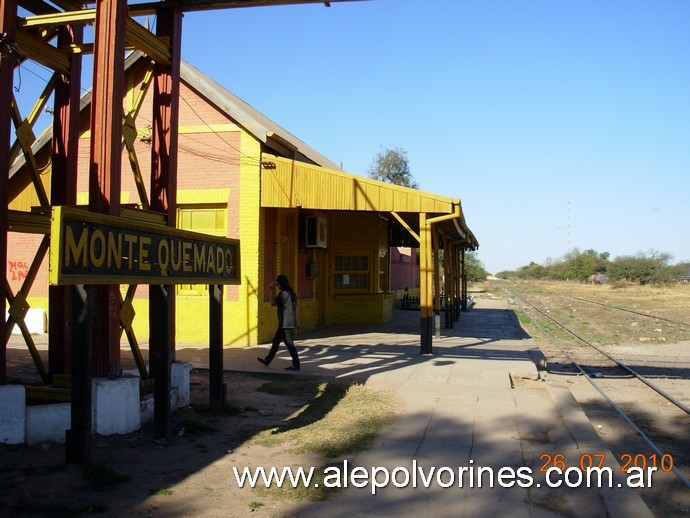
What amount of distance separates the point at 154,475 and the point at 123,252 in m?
1.92

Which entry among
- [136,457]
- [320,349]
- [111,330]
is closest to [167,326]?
[111,330]

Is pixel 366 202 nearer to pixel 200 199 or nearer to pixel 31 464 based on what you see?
pixel 200 199

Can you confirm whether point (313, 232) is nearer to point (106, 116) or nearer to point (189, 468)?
point (106, 116)

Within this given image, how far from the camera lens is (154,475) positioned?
5.24 metres

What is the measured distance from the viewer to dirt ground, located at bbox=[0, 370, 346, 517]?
4512mm

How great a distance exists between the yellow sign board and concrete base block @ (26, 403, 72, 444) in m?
1.69

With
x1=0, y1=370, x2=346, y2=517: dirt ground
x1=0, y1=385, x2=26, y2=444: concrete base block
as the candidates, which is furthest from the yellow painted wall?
x1=0, y1=385, x2=26, y2=444: concrete base block

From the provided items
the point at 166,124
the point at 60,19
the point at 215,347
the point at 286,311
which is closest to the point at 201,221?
the point at 286,311

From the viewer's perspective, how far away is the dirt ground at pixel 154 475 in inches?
178

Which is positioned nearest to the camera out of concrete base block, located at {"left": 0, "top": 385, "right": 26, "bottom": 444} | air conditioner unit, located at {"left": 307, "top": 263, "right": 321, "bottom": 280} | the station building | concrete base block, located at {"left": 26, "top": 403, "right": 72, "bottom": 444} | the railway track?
concrete base block, located at {"left": 0, "top": 385, "right": 26, "bottom": 444}

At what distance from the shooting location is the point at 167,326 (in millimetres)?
6266

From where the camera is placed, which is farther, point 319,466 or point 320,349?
point 320,349

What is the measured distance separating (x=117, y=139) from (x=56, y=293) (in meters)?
2.10

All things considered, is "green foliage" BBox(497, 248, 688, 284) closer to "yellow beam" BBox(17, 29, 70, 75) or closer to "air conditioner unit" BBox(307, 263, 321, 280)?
"air conditioner unit" BBox(307, 263, 321, 280)
